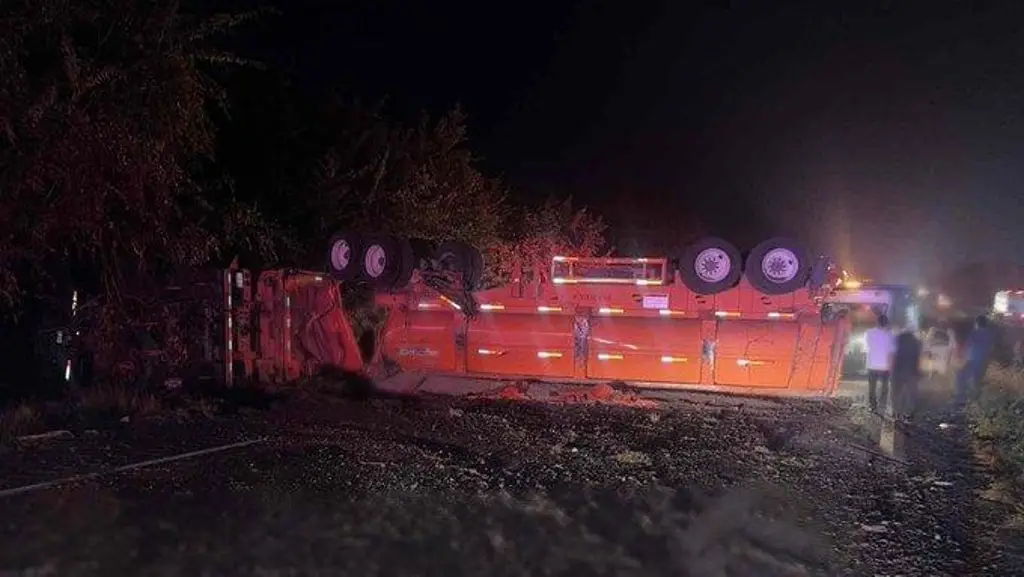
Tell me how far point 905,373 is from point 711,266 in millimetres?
2657

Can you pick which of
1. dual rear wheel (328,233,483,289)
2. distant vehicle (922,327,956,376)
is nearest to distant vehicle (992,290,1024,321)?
distant vehicle (922,327,956,376)

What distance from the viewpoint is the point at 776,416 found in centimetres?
1066

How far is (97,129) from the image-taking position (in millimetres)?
9633

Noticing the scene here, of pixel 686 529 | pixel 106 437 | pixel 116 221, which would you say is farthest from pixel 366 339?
pixel 686 529

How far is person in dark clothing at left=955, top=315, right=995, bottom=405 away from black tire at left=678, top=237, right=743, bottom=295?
424 cm

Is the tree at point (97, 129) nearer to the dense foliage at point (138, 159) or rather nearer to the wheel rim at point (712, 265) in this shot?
the dense foliage at point (138, 159)

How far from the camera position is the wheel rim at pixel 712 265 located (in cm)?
1166

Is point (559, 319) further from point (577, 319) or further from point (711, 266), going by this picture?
point (711, 266)

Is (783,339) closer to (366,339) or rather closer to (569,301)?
(569,301)

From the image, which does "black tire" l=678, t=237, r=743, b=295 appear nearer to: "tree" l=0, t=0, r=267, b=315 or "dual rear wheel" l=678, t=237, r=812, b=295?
"dual rear wheel" l=678, t=237, r=812, b=295

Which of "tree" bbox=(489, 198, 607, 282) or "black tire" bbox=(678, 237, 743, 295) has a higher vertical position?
"tree" bbox=(489, 198, 607, 282)

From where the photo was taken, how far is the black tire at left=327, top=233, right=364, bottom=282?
1271cm

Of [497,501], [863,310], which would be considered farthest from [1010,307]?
[497,501]

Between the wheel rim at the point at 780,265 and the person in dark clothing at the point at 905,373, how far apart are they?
150 centimetres
